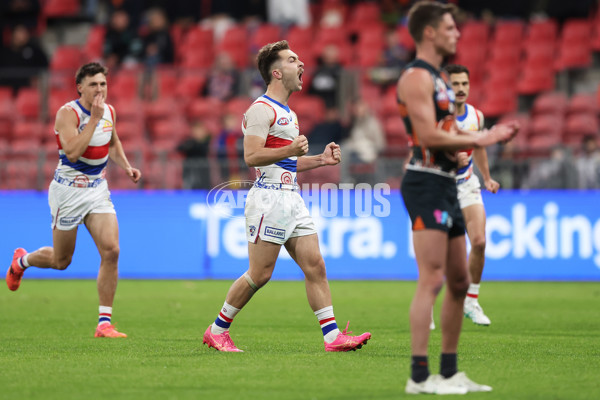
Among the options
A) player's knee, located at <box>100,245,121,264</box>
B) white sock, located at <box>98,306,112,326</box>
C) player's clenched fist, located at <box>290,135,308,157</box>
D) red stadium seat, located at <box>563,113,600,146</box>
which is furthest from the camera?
red stadium seat, located at <box>563,113,600,146</box>

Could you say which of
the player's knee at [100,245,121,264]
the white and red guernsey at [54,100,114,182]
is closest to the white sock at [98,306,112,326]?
the player's knee at [100,245,121,264]

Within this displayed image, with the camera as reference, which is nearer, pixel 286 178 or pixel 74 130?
pixel 286 178

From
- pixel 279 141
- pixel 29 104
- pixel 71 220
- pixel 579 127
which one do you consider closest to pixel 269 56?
pixel 279 141

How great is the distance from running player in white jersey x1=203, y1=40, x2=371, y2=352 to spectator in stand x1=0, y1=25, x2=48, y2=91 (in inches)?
592

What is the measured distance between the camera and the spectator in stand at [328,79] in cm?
2033

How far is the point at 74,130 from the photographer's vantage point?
31.1 feet

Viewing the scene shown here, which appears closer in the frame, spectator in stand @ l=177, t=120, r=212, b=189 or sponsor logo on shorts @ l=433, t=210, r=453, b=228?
sponsor logo on shorts @ l=433, t=210, r=453, b=228

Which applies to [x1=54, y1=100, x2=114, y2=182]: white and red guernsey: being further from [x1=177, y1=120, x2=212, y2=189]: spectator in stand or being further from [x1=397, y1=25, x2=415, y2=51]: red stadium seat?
[x1=397, y1=25, x2=415, y2=51]: red stadium seat

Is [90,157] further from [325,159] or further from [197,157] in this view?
[197,157]

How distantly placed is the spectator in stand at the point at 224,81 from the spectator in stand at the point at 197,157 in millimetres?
1289

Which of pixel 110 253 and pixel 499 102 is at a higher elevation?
pixel 499 102

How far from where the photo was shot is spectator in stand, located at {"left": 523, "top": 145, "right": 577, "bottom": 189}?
16.6 meters

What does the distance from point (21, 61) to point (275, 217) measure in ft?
53.7

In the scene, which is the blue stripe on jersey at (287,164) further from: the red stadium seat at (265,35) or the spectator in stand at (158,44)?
the red stadium seat at (265,35)
